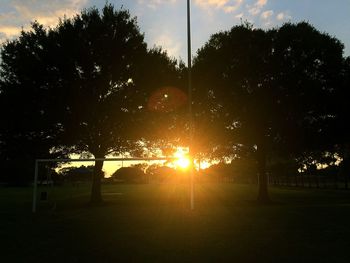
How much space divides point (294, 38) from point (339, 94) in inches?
194

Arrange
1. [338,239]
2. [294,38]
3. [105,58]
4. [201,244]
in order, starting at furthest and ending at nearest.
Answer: [294,38] < [105,58] < [338,239] < [201,244]

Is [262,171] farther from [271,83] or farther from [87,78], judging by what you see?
[87,78]

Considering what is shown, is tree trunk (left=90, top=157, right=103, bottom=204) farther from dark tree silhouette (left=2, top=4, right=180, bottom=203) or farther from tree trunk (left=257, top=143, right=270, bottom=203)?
tree trunk (left=257, top=143, right=270, bottom=203)

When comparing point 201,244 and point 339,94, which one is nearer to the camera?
point 201,244

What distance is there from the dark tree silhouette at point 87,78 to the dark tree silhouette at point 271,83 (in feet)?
15.2

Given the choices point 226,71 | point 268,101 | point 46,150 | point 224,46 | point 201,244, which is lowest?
point 201,244

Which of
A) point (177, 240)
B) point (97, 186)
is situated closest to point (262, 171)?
point (97, 186)

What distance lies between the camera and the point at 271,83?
27.5 m

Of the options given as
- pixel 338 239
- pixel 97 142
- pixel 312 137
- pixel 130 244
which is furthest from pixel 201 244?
pixel 312 137

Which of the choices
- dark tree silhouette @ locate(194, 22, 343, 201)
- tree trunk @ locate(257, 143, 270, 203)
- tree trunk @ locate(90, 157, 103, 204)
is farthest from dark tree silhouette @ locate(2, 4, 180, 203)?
tree trunk @ locate(257, 143, 270, 203)

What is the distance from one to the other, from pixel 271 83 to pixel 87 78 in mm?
12063

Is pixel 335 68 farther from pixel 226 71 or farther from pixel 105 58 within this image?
pixel 105 58

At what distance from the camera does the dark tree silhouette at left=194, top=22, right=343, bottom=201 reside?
1085 inches

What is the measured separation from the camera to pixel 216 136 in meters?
29.5
